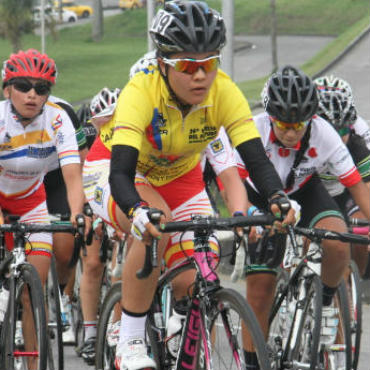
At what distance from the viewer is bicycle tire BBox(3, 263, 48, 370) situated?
230 inches

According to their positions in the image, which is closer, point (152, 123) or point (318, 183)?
point (152, 123)

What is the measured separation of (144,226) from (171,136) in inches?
34.8

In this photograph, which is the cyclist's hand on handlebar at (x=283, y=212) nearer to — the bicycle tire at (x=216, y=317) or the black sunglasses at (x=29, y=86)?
the bicycle tire at (x=216, y=317)

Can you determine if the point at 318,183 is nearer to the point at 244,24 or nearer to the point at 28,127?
the point at 28,127

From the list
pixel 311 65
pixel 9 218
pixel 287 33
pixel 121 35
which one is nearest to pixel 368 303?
pixel 9 218

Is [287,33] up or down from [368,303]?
up

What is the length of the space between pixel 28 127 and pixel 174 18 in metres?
2.04

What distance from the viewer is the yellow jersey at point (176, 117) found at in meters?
5.12

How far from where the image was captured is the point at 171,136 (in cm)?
526

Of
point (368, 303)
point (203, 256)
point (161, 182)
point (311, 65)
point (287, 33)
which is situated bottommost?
point (368, 303)

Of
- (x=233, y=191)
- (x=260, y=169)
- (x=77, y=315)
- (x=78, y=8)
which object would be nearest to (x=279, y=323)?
(x=233, y=191)

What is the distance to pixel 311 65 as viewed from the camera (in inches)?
1310

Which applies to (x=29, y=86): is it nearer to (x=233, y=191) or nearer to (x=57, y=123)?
(x=57, y=123)

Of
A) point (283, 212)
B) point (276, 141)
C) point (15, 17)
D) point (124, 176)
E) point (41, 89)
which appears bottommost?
point (283, 212)
